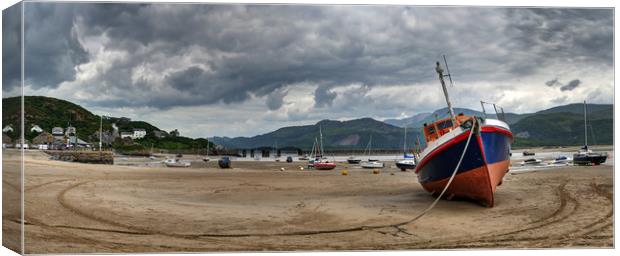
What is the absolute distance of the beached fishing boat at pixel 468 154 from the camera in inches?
444

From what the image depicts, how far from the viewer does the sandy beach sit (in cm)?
930

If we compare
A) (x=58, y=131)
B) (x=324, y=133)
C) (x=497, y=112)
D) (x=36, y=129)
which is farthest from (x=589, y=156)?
(x=58, y=131)

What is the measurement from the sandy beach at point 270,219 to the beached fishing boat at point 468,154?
434 millimetres

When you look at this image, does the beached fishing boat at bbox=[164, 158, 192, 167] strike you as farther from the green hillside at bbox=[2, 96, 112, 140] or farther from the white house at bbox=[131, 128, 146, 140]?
the green hillside at bbox=[2, 96, 112, 140]

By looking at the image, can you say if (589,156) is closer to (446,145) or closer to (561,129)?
(561,129)

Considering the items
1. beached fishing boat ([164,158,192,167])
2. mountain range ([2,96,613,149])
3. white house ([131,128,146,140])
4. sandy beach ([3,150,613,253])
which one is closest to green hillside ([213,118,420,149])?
mountain range ([2,96,613,149])

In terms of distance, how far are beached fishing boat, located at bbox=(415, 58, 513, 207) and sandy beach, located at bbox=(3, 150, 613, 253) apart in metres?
0.43

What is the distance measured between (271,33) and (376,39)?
1949mm

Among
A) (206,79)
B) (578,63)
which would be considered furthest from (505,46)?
(206,79)

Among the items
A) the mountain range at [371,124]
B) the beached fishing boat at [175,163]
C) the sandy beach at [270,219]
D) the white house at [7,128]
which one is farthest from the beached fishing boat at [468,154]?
the beached fishing boat at [175,163]

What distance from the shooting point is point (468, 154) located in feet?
37.7

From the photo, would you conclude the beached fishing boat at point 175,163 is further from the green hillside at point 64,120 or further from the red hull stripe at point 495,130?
the red hull stripe at point 495,130

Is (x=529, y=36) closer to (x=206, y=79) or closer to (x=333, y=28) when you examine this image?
(x=333, y=28)

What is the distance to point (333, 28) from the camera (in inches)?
412
